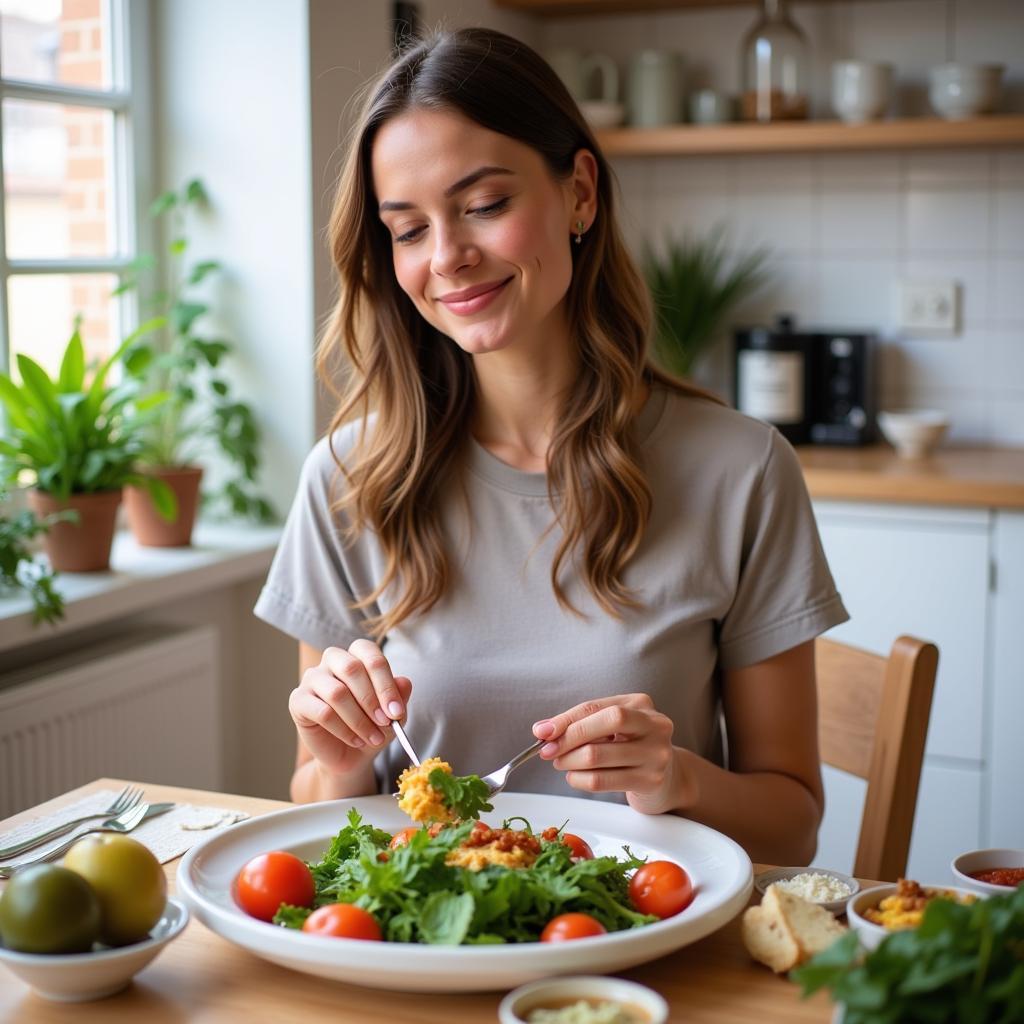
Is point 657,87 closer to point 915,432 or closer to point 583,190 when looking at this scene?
point 915,432

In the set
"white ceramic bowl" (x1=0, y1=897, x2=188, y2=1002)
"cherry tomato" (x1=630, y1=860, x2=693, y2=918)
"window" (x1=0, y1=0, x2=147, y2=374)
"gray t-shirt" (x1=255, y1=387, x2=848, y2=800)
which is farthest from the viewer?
"window" (x1=0, y1=0, x2=147, y2=374)

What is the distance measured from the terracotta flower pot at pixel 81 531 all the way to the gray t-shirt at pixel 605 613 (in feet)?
2.26

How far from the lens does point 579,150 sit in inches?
58.9

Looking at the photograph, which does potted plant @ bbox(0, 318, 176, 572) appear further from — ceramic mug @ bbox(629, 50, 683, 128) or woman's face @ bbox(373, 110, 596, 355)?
ceramic mug @ bbox(629, 50, 683, 128)

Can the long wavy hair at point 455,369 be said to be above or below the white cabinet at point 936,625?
above

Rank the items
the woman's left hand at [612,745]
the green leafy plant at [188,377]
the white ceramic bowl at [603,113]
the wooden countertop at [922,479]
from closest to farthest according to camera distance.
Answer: the woman's left hand at [612,745] < the green leafy plant at [188,377] < the wooden countertop at [922,479] < the white ceramic bowl at [603,113]

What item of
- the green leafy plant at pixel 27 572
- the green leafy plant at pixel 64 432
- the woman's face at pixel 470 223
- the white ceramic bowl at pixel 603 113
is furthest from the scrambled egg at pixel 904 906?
the white ceramic bowl at pixel 603 113

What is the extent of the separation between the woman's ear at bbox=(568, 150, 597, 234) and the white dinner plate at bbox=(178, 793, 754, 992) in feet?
2.16

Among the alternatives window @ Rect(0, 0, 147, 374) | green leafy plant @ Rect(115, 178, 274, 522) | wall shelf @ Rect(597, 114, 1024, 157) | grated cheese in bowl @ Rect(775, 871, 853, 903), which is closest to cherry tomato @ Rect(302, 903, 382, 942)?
grated cheese in bowl @ Rect(775, 871, 853, 903)

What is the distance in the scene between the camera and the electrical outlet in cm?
306

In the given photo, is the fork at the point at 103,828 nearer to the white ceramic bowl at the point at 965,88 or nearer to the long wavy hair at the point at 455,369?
the long wavy hair at the point at 455,369

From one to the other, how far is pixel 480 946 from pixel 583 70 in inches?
106

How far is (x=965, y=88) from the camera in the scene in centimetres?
282

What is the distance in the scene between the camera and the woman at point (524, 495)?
1398mm
